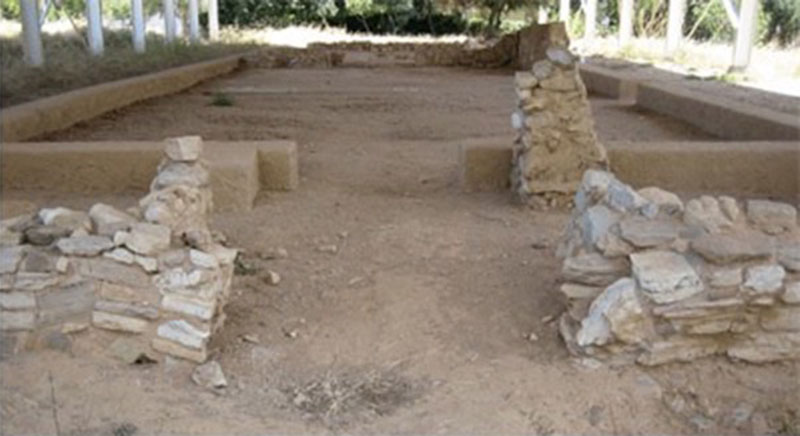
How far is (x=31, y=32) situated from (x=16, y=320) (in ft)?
25.0

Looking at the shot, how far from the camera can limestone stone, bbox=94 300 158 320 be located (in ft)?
12.0

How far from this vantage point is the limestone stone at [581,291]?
3894mm

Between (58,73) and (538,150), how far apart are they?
21.8ft

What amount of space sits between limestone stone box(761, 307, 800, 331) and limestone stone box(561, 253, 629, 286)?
1.97ft

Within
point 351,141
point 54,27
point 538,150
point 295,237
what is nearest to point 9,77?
point 351,141

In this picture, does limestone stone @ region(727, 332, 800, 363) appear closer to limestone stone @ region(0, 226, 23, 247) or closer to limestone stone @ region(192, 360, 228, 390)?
limestone stone @ region(192, 360, 228, 390)

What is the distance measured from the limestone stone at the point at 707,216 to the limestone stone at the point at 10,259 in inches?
113

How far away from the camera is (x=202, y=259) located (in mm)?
3775

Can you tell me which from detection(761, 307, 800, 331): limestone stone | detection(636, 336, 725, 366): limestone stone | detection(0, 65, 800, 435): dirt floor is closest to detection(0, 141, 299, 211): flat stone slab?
detection(0, 65, 800, 435): dirt floor

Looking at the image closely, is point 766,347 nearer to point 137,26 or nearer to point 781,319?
point 781,319

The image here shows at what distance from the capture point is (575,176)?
5.94 metres

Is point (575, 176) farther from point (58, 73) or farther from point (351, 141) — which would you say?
point (58, 73)

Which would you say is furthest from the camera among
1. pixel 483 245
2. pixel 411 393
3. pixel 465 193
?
pixel 465 193

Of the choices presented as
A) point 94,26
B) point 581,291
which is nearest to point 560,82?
point 581,291
